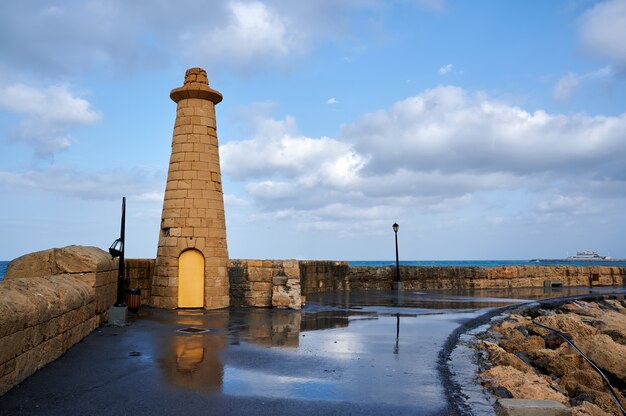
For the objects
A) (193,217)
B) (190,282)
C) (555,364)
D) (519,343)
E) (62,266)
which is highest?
(193,217)

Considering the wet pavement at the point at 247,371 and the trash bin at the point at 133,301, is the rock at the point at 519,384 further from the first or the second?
the trash bin at the point at 133,301

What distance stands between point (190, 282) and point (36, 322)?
8453 millimetres

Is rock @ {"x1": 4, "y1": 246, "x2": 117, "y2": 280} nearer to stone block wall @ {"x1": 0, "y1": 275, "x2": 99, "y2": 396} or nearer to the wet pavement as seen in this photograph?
stone block wall @ {"x1": 0, "y1": 275, "x2": 99, "y2": 396}

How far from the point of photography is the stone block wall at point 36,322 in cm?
557

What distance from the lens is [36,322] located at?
6316 millimetres

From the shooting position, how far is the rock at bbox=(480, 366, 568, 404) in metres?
5.81

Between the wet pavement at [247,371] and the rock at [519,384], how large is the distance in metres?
0.72

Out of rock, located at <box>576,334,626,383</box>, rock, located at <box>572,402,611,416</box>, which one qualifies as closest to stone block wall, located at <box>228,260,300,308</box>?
rock, located at <box>576,334,626,383</box>

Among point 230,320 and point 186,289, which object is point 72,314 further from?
point 186,289

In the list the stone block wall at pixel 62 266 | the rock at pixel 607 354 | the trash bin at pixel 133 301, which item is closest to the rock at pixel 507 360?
the rock at pixel 607 354

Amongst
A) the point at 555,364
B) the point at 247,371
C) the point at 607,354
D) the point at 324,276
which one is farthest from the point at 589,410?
the point at 324,276

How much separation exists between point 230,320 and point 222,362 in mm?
4880

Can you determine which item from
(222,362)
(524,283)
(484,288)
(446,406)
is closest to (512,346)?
(446,406)

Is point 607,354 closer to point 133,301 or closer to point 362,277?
point 133,301
